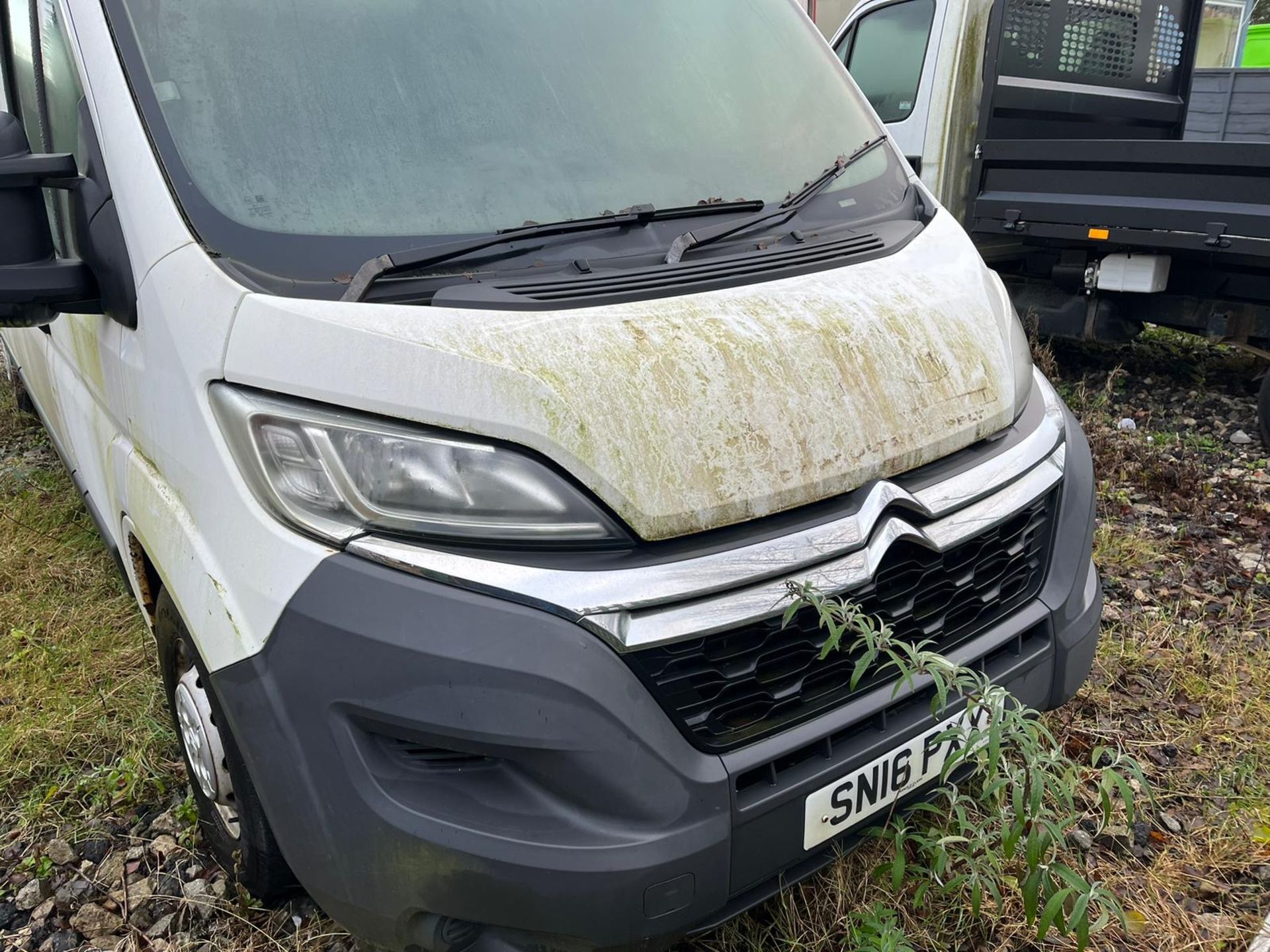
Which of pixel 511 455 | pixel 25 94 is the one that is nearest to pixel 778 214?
pixel 511 455

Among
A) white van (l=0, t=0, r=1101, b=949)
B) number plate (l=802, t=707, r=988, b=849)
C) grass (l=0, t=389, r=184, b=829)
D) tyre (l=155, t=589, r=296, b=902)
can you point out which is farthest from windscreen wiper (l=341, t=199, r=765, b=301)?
grass (l=0, t=389, r=184, b=829)

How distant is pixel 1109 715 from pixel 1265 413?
2549 mm

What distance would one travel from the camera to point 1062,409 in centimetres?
222

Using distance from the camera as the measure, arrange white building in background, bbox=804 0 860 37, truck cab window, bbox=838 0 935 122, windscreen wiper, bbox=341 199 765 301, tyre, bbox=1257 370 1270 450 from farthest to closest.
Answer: white building in background, bbox=804 0 860 37 < truck cab window, bbox=838 0 935 122 < tyre, bbox=1257 370 1270 450 < windscreen wiper, bbox=341 199 765 301

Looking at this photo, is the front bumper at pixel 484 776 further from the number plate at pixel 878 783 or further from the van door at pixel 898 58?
the van door at pixel 898 58

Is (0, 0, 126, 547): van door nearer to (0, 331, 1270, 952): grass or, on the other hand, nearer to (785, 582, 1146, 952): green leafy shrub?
(0, 331, 1270, 952): grass

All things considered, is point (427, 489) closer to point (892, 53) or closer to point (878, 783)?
point (878, 783)

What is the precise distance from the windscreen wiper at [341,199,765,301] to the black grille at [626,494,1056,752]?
766 millimetres

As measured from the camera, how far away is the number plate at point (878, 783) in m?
1.61

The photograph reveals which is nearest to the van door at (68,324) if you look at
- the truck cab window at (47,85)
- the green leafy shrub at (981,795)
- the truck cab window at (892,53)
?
the truck cab window at (47,85)

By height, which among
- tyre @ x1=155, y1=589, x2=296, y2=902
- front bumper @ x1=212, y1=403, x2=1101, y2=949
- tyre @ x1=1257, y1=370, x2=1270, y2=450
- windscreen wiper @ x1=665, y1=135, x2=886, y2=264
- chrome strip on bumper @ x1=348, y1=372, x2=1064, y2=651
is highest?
windscreen wiper @ x1=665, y1=135, x2=886, y2=264

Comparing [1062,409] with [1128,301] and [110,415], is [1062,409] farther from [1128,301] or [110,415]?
[1128,301]

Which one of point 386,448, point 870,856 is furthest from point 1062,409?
point 386,448

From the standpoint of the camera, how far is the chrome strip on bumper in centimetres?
145
